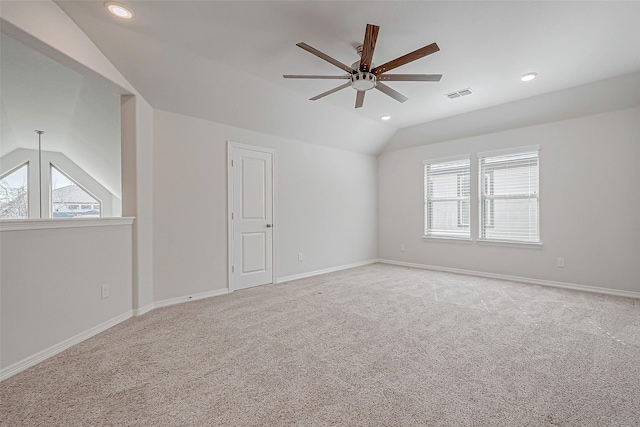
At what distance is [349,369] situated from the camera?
85.9 inches

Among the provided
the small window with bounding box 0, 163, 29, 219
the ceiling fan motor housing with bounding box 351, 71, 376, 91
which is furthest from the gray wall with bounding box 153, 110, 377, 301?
the small window with bounding box 0, 163, 29, 219

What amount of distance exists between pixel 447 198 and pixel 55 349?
19.5 feet

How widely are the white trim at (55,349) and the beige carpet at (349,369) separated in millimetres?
84

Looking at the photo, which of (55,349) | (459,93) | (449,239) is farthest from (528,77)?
(55,349)

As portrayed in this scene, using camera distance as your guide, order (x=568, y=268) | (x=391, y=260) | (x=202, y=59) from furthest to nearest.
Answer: (x=391, y=260)
(x=568, y=268)
(x=202, y=59)

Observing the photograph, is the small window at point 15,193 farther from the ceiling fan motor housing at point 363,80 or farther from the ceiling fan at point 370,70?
the ceiling fan motor housing at point 363,80

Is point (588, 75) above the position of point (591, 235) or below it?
above

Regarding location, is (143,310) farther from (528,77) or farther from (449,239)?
(528,77)

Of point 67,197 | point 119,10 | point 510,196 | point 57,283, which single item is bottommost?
point 57,283

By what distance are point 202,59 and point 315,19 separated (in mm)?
1461

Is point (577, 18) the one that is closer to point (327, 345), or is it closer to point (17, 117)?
point (327, 345)

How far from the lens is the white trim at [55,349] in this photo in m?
2.12

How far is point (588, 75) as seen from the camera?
12.1 ft

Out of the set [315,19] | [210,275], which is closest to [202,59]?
[315,19]
